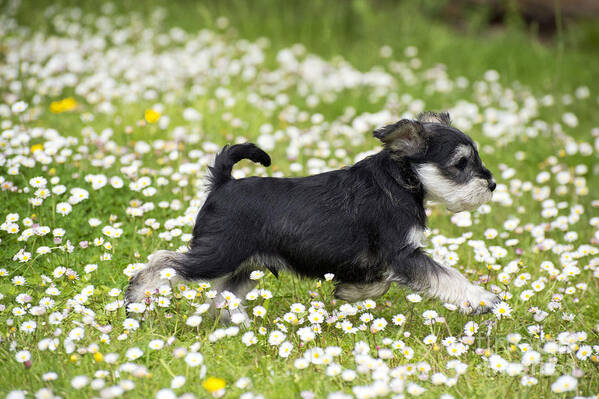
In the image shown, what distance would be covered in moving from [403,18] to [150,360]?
757cm

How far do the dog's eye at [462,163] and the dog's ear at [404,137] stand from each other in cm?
22

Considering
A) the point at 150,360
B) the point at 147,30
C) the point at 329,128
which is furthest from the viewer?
the point at 147,30

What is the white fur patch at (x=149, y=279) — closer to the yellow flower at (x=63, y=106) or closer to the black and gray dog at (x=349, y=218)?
the black and gray dog at (x=349, y=218)

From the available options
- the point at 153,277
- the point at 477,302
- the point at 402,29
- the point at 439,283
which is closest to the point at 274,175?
the point at 153,277

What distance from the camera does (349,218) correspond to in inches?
146

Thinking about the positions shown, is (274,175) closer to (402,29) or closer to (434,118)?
(434,118)

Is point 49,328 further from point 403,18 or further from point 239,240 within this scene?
point 403,18

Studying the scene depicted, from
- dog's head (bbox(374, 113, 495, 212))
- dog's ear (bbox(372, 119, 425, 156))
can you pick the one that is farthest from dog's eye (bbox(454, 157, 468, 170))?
dog's ear (bbox(372, 119, 425, 156))

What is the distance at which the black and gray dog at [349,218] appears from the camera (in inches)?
142

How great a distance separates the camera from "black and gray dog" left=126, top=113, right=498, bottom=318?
3.61 metres

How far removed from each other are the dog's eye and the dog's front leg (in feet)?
1.78

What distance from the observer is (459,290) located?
3.57 m

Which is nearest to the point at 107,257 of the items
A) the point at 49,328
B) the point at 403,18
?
the point at 49,328

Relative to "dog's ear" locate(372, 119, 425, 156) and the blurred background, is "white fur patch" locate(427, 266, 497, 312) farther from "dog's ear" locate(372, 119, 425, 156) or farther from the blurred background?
the blurred background
